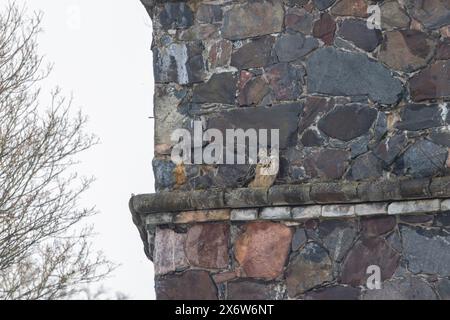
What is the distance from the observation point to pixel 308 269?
9234 millimetres

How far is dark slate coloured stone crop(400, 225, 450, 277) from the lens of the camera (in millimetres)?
8922

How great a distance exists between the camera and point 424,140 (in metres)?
9.13

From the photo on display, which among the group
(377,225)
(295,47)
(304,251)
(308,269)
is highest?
(295,47)

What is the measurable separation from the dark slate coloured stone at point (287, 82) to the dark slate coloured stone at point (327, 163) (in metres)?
0.44

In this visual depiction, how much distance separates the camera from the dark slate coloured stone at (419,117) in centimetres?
912

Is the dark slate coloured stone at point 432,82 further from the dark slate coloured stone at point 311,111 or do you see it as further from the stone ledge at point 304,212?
the stone ledge at point 304,212

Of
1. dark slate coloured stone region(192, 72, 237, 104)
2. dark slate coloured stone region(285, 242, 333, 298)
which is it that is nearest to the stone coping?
dark slate coloured stone region(285, 242, 333, 298)

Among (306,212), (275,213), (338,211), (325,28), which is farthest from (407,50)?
(275,213)

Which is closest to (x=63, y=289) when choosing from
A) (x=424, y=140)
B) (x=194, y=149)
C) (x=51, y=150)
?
(x=51, y=150)

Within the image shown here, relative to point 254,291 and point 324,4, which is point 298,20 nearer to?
point 324,4

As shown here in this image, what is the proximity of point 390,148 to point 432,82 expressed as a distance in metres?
0.51

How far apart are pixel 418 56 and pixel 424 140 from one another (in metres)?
0.56

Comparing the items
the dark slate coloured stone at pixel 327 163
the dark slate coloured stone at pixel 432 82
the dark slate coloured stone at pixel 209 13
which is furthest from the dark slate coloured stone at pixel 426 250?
the dark slate coloured stone at pixel 209 13

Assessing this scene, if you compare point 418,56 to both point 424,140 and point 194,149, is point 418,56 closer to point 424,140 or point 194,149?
point 424,140
